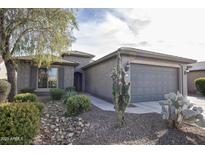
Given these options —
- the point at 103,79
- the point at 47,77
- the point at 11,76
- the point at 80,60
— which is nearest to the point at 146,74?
the point at 103,79

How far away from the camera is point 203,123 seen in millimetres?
4812

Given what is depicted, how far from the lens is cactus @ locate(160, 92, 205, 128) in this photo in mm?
4898

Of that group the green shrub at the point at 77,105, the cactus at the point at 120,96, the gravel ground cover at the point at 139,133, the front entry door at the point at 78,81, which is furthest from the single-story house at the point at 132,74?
the gravel ground cover at the point at 139,133

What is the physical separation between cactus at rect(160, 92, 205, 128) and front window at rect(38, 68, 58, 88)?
10.4m

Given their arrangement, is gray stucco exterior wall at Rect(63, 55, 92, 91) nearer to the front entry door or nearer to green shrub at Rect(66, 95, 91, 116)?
the front entry door

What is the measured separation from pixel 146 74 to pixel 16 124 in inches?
331

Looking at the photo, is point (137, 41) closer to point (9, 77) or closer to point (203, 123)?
point (203, 123)

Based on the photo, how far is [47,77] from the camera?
1330 centimetres

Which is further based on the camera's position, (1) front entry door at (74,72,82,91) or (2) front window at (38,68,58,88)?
(1) front entry door at (74,72,82,91)

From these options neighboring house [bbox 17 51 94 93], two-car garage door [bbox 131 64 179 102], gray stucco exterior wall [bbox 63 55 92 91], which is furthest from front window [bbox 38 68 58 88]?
two-car garage door [bbox 131 64 179 102]

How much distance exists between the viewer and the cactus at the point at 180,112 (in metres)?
4.90

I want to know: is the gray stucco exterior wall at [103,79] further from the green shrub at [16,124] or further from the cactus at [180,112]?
the green shrub at [16,124]

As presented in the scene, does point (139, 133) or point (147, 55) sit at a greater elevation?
point (147, 55)

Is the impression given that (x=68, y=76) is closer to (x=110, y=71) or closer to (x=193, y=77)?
(x=110, y=71)
